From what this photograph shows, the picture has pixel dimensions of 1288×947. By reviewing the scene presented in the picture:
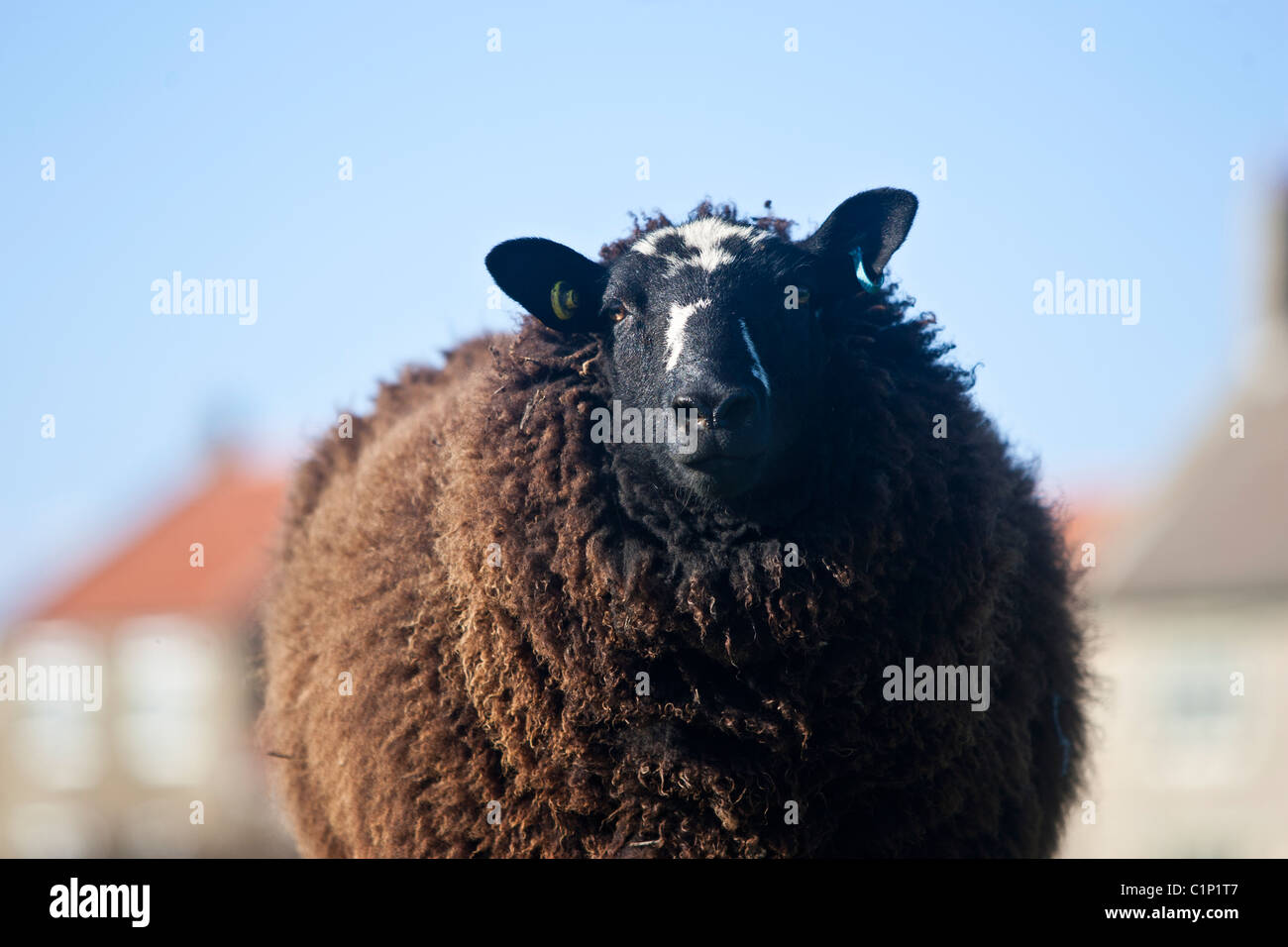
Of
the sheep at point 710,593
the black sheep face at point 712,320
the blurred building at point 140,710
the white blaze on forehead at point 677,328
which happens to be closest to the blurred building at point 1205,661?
the blurred building at point 140,710

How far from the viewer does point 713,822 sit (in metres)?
4.30

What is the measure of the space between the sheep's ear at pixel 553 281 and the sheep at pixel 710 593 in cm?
1

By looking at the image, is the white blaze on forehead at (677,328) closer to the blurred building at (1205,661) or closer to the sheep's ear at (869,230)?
the sheep's ear at (869,230)

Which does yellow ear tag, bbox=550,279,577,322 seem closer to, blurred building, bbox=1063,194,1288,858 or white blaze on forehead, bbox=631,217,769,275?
white blaze on forehead, bbox=631,217,769,275

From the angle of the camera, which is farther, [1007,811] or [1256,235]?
[1256,235]

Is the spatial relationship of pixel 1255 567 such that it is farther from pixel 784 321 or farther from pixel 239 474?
pixel 239 474

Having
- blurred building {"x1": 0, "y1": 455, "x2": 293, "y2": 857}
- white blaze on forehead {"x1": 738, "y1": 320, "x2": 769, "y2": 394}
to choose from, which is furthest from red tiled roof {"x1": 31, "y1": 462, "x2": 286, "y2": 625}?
white blaze on forehead {"x1": 738, "y1": 320, "x2": 769, "y2": 394}

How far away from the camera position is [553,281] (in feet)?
16.2

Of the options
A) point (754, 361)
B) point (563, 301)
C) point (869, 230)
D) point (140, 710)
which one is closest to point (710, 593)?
point (754, 361)

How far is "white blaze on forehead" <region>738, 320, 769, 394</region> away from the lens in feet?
14.3

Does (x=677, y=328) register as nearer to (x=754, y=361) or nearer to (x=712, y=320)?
(x=712, y=320)

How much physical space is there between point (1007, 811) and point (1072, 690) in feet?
2.76

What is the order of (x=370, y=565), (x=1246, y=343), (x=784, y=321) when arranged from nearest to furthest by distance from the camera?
(x=784, y=321) → (x=370, y=565) → (x=1246, y=343)
